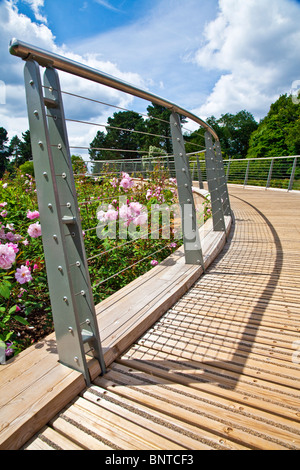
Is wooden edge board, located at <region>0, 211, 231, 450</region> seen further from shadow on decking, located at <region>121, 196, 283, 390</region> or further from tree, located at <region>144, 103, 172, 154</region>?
tree, located at <region>144, 103, 172, 154</region>

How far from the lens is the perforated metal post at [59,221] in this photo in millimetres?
1141

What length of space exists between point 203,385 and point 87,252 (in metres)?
1.93

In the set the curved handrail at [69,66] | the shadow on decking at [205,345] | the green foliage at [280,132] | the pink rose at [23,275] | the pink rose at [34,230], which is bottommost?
the shadow on decking at [205,345]

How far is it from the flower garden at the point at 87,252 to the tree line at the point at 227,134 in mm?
18612

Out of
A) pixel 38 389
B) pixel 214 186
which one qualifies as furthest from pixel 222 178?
pixel 38 389

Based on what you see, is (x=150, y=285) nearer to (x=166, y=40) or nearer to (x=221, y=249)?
(x=221, y=249)

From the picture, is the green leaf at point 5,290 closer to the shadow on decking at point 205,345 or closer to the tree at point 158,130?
the shadow on decking at point 205,345

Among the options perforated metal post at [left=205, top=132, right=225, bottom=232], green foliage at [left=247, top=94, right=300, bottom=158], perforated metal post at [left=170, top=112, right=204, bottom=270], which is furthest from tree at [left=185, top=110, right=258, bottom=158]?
perforated metal post at [left=170, top=112, right=204, bottom=270]

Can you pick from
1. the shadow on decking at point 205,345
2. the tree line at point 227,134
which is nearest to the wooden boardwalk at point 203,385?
the shadow on decking at point 205,345

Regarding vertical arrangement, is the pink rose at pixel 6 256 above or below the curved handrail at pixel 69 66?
below

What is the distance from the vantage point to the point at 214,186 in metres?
3.87

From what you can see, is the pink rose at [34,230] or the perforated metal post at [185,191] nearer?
the pink rose at [34,230]

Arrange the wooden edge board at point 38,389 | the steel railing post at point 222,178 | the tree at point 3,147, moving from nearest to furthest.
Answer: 1. the wooden edge board at point 38,389
2. the steel railing post at point 222,178
3. the tree at point 3,147

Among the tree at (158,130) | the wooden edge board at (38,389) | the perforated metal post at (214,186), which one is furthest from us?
the tree at (158,130)
